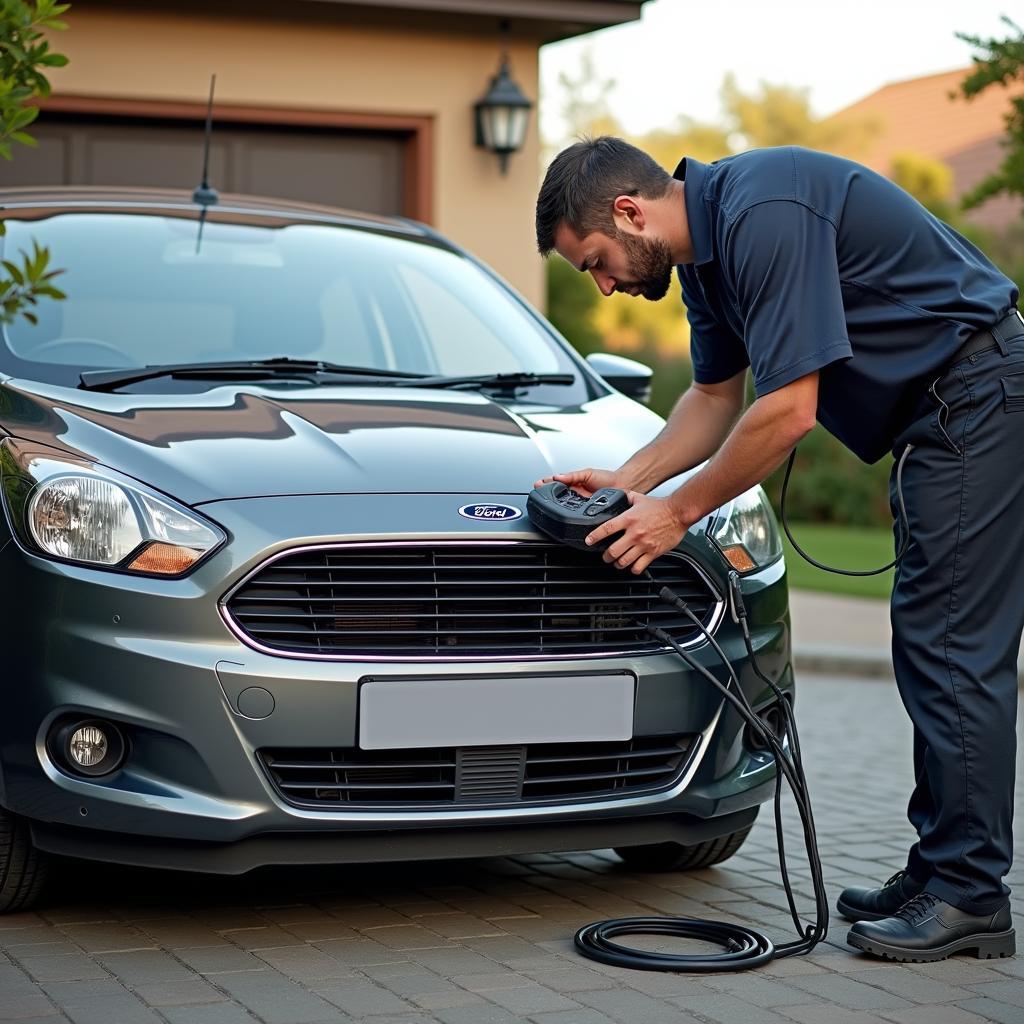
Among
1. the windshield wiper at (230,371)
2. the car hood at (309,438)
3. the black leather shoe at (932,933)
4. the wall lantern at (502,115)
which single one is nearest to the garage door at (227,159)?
the wall lantern at (502,115)

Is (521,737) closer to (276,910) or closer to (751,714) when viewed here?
(751,714)

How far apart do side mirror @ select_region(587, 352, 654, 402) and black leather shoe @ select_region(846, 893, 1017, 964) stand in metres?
1.90

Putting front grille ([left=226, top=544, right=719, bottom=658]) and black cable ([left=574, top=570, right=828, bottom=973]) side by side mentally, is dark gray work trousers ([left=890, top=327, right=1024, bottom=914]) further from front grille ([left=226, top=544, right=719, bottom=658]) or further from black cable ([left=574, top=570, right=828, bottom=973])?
front grille ([left=226, top=544, right=719, bottom=658])

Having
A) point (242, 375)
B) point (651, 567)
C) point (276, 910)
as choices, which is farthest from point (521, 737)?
point (242, 375)

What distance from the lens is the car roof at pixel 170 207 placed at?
193 inches

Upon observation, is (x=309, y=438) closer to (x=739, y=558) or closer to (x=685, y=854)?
(x=739, y=558)

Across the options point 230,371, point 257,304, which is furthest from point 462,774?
point 257,304

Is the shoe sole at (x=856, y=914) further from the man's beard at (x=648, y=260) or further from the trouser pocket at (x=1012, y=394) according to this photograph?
the man's beard at (x=648, y=260)

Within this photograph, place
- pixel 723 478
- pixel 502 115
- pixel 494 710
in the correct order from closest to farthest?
1. pixel 494 710
2. pixel 723 478
3. pixel 502 115

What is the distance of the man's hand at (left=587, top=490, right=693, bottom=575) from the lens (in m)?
3.54

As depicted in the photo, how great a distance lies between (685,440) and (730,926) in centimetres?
112

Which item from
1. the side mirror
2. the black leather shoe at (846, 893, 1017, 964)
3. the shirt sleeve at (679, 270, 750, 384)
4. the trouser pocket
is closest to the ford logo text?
the shirt sleeve at (679, 270, 750, 384)

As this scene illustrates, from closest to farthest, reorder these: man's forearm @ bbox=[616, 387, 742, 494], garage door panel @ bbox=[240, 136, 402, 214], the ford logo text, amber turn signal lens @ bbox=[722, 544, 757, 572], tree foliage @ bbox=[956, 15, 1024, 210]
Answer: the ford logo text, amber turn signal lens @ bbox=[722, 544, 757, 572], man's forearm @ bbox=[616, 387, 742, 494], tree foliage @ bbox=[956, 15, 1024, 210], garage door panel @ bbox=[240, 136, 402, 214]

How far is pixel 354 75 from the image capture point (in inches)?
428
